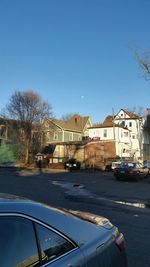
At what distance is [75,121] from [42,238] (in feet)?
256

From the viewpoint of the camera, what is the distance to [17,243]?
2.68 meters

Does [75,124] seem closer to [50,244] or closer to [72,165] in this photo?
[72,165]

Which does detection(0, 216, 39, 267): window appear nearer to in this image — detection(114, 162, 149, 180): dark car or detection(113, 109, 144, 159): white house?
detection(114, 162, 149, 180): dark car

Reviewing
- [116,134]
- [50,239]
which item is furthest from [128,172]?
[116,134]

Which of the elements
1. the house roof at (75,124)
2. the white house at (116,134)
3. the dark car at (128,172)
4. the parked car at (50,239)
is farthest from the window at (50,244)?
the house roof at (75,124)

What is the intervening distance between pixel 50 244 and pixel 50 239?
42mm

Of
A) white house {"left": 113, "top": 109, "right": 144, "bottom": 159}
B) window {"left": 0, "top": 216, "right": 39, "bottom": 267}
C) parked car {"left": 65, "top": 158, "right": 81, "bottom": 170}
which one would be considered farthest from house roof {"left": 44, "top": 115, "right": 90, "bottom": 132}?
window {"left": 0, "top": 216, "right": 39, "bottom": 267}

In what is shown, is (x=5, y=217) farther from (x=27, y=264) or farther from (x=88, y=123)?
(x=88, y=123)

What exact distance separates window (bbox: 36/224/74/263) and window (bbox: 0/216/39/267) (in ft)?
0.23

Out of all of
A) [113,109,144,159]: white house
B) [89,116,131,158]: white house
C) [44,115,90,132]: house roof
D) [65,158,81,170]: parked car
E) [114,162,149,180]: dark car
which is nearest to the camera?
[114,162,149,180]: dark car

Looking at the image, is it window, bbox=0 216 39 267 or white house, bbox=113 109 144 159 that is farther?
white house, bbox=113 109 144 159

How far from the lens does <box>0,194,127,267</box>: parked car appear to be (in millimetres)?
2633

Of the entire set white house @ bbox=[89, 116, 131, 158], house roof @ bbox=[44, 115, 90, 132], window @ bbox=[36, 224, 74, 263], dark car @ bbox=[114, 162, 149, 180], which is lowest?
window @ bbox=[36, 224, 74, 263]

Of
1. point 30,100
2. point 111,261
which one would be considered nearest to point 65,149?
point 30,100
